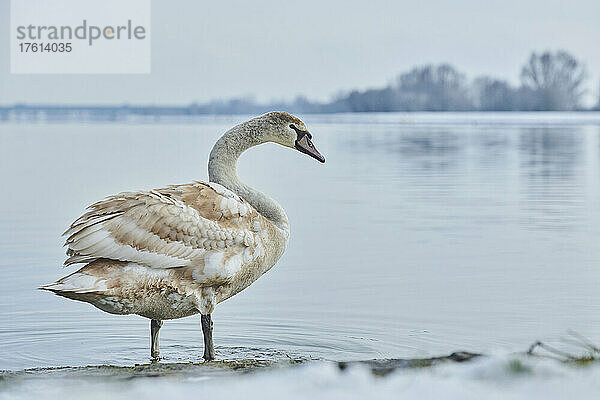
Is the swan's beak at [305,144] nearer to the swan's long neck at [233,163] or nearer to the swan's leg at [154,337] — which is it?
the swan's long neck at [233,163]

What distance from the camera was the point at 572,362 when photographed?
3359mm

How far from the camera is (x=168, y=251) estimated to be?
5.59 metres

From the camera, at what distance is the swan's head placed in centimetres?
658

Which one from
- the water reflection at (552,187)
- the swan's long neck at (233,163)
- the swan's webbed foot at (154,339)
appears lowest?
the swan's webbed foot at (154,339)

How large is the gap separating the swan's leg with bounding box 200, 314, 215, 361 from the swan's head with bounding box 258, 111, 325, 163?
4.25 feet

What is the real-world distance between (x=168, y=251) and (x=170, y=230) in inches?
4.7

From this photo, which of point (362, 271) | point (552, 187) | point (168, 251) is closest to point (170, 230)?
point (168, 251)

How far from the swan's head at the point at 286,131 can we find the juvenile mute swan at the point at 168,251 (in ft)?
1.96

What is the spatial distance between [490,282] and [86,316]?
3358 millimetres

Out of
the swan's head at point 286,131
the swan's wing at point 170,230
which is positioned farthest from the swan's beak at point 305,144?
the swan's wing at point 170,230

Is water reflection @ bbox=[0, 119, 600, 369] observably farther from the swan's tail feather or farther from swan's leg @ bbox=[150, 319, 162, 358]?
the swan's tail feather

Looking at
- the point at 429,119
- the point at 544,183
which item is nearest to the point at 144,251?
the point at 544,183

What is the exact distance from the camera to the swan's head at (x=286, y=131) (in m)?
6.58

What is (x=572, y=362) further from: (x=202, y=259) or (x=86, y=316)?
(x=86, y=316)
